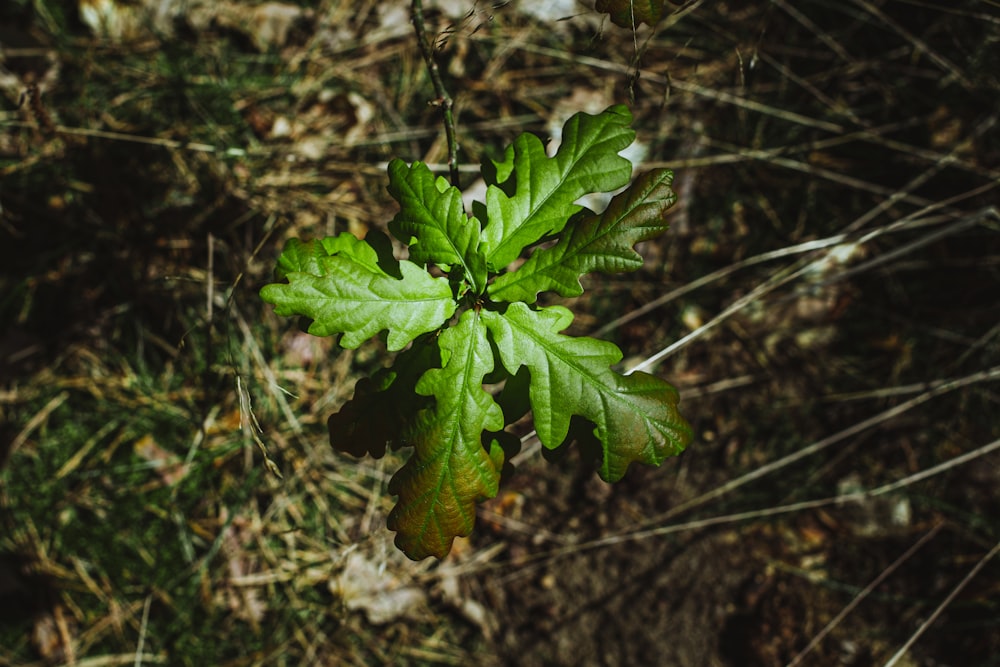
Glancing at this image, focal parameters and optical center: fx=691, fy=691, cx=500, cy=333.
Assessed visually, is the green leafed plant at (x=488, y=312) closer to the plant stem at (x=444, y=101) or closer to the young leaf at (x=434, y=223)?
the young leaf at (x=434, y=223)

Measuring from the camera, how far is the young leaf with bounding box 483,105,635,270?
1.76m

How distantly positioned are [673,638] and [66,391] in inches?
119

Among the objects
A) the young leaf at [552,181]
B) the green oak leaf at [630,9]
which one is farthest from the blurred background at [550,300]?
the green oak leaf at [630,9]

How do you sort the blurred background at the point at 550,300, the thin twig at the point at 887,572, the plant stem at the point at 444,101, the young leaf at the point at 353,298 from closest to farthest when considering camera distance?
the young leaf at the point at 353,298 < the plant stem at the point at 444,101 < the thin twig at the point at 887,572 < the blurred background at the point at 550,300

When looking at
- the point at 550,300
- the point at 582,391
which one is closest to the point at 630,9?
the point at 582,391

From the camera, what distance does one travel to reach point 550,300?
3305 millimetres

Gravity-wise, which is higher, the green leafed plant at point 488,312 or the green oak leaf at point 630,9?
the green oak leaf at point 630,9

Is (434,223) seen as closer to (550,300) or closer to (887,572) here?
(550,300)

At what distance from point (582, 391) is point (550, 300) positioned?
1.63 m

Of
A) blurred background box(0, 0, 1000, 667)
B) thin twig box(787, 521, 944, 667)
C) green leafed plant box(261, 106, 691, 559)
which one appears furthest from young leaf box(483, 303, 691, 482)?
thin twig box(787, 521, 944, 667)

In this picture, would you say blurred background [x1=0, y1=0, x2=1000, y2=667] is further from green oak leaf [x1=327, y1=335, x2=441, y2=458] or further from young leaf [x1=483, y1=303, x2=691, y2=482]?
young leaf [x1=483, y1=303, x2=691, y2=482]

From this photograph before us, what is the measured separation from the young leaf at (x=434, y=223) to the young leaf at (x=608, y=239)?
134 mm

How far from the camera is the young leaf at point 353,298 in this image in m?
1.64

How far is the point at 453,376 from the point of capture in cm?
166
